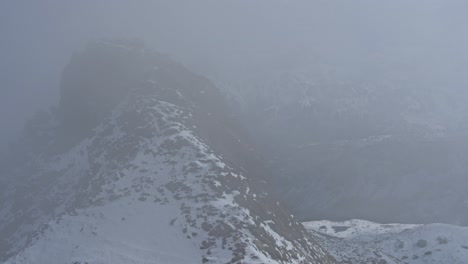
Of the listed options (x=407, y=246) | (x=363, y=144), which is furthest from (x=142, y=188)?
(x=363, y=144)

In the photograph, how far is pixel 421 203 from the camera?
4370 inches

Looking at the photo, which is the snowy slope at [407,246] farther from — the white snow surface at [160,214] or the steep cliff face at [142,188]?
the white snow surface at [160,214]

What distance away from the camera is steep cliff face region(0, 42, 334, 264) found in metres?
48.8

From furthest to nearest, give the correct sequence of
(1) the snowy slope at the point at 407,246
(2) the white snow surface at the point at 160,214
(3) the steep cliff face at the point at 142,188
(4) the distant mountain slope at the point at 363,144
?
(4) the distant mountain slope at the point at 363,144
(1) the snowy slope at the point at 407,246
(3) the steep cliff face at the point at 142,188
(2) the white snow surface at the point at 160,214

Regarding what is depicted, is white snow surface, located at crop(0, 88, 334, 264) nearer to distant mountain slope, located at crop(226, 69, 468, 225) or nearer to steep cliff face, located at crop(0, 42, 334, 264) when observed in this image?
steep cliff face, located at crop(0, 42, 334, 264)

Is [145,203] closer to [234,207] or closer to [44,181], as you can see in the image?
[234,207]

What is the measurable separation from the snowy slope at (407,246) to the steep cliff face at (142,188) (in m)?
6.38

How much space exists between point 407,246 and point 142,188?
36.9 m

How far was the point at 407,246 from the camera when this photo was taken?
240ft

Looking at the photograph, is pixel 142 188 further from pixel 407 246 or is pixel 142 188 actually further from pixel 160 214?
pixel 407 246

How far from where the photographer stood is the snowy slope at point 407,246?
220ft

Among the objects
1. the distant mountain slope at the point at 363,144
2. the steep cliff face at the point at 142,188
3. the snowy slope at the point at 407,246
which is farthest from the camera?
the distant mountain slope at the point at 363,144

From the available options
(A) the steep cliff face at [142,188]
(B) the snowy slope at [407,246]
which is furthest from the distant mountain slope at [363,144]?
(B) the snowy slope at [407,246]

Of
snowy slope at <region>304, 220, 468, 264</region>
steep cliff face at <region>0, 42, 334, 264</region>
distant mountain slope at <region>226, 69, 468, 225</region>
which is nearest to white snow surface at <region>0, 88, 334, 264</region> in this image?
steep cliff face at <region>0, 42, 334, 264</region>
